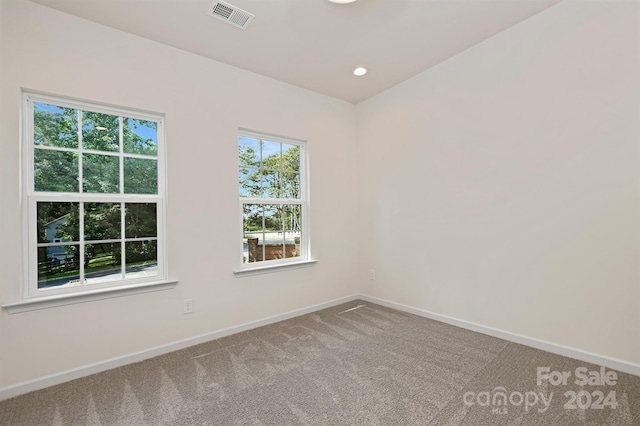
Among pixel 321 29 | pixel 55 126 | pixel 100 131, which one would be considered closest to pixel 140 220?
pixel 100 131

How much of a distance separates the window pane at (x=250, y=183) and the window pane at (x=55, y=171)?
4.55 ft

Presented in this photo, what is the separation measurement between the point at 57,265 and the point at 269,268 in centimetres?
176

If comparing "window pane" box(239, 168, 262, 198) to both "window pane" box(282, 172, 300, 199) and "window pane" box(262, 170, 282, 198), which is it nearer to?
"window pane" box(262, 170, 282, 198)

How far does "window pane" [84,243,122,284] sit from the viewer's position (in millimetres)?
2359

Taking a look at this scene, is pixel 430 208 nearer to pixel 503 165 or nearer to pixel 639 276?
pixel 503 165

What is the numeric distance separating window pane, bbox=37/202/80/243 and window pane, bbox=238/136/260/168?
4.87 ft

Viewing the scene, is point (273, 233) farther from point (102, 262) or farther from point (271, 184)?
point (102, 262)

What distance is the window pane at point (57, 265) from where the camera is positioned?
2.18 metres

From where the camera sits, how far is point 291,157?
362cm

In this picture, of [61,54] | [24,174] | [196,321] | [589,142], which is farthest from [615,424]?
[61,54]

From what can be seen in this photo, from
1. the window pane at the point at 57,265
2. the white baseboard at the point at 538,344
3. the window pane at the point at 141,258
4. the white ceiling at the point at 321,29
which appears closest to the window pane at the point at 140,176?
the window pane at the point at 141,258

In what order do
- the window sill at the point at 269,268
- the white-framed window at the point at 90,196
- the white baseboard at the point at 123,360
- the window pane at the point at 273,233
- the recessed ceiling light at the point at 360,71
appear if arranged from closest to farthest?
the white baseboard at the point at 123,360
the white-framed window at the point at 90,196
the window sill at the point at 269,268
the recessed ceiling light at the point at 360,71
the window pane at the point at 273,233

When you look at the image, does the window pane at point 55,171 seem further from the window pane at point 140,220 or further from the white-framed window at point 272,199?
the white-framed window at point 272,199

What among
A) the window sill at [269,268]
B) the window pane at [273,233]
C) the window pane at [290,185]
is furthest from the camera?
the window pane at [290,185]
